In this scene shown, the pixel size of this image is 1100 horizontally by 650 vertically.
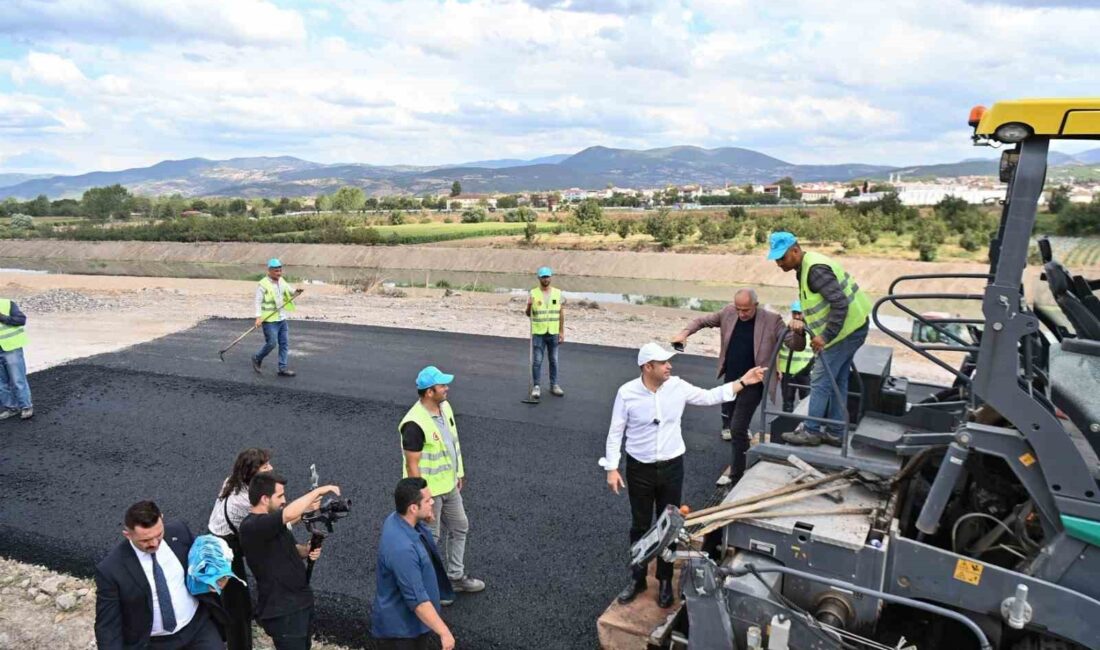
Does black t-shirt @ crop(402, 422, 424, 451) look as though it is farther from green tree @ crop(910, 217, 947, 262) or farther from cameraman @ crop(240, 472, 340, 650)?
green tree @ crop(910, 217, 947, 262)

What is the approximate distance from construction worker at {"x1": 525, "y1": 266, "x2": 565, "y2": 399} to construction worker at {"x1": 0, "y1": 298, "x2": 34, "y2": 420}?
20.4ft

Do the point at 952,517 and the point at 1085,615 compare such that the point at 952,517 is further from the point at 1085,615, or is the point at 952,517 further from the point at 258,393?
the point at 258,393

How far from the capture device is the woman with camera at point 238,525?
3.98 m

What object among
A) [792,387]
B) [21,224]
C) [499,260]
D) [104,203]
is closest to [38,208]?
[104,203]

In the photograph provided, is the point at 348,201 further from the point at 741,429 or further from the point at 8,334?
the point at 741,429

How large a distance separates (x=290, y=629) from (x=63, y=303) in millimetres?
20933

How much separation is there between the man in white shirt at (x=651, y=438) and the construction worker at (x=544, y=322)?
473cm

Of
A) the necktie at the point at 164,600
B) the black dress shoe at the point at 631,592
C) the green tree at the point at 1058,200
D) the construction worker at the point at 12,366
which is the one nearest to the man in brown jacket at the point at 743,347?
the black dress shoe at the point at 631,592

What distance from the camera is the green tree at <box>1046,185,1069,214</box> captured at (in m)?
3.39

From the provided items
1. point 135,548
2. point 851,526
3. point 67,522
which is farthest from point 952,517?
point 67,522

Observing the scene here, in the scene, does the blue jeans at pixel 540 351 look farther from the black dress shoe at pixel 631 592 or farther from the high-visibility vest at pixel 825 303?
the black dress shoe at pixel 631 592

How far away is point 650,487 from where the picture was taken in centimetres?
470

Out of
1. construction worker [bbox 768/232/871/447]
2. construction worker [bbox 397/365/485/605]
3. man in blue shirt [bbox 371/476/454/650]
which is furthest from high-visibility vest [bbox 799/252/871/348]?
man in blue shirt [bbox 371/476/454/650]

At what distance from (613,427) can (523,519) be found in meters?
2.06
